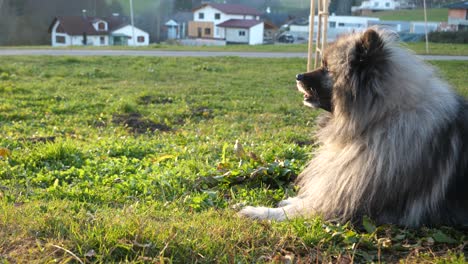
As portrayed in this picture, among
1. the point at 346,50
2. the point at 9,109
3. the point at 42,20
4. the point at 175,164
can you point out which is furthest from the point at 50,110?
the point at 42,20

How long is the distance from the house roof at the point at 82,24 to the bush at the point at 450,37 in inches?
1400

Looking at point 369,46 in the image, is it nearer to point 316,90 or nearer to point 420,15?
point 316,90

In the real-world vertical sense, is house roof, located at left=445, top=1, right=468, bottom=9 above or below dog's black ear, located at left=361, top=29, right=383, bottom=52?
above

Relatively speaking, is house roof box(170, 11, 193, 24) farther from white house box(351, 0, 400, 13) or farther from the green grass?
the green grass

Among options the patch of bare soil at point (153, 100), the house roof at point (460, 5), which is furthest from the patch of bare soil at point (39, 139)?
the house roof at point (460, 5)

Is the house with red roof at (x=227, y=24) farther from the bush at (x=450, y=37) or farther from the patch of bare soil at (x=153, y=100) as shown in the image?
the patch of bare soil at (x=153, y=100)

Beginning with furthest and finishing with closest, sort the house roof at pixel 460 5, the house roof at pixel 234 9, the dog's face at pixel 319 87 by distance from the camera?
the house roof at pixel 234 9, the house roof at pixel 460 5, the dog's face at pixel 319 87

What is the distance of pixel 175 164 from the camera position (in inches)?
216

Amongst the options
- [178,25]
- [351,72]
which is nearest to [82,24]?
[178,25]

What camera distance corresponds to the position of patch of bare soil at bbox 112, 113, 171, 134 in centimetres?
812

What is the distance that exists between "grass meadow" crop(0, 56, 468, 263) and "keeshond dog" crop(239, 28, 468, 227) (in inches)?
7.5

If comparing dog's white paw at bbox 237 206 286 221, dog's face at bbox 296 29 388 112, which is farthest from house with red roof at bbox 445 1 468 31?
dog's white paw at bbox 237 206 286 221

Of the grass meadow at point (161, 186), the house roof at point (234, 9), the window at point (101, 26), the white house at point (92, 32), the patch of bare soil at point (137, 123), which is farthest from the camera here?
the house roof at point (234, 9)

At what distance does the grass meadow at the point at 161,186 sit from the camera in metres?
3.15
